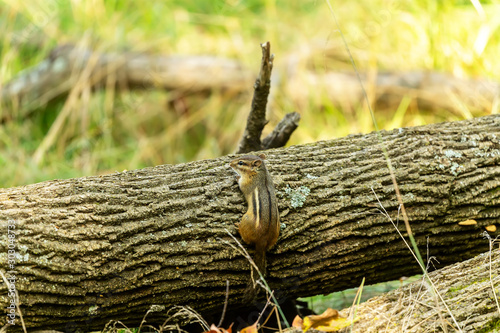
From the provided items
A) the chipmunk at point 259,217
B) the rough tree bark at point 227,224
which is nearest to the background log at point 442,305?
the rough tree bark at point 227,224

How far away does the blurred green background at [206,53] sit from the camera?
5684mm

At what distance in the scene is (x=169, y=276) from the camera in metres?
2.19

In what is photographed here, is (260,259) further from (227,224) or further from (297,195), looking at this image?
(297,195)

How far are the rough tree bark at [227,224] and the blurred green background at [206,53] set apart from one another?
2918mm

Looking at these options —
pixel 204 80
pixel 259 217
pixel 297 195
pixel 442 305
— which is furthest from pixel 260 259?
pixel 204 80

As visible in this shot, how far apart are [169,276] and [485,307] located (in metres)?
1.37

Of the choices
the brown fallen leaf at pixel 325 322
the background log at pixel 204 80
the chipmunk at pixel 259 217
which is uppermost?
the background log at pixel 204 80

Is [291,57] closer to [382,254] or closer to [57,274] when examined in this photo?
[382,254]

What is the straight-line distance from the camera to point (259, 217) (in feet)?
7.43

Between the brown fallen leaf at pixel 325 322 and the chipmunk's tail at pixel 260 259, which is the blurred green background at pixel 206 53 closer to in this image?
the chipmunk's tail at pixel 260 259

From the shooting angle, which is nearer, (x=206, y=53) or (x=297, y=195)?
(x=297, y=195)

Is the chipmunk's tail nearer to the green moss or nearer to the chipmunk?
the chipmunk

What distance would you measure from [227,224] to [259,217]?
17 cm

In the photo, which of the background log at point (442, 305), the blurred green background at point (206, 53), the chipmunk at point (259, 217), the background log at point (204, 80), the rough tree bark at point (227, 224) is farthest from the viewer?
the blurred green background at point (206, 53)
